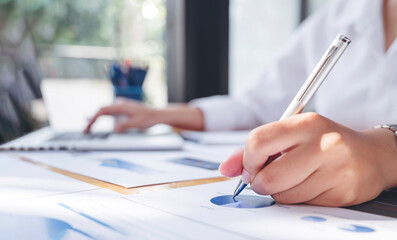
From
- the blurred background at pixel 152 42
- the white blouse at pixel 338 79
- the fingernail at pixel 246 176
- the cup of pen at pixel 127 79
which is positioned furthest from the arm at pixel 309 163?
the blurred background at pixel 152 42

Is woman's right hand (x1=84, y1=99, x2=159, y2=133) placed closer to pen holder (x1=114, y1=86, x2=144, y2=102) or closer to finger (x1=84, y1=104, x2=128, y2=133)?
finger (x1=84, y1=104, x2=128, y2=133)

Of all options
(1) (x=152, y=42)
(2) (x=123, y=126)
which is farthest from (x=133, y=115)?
(1) (x=152, y=42)

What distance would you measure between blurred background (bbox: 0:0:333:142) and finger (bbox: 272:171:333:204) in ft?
3.16

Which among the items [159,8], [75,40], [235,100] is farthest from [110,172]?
[75,40]

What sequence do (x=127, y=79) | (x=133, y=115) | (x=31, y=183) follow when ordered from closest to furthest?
(x=31, y=183)
(x=133, y=115)
(x=127, y=79)

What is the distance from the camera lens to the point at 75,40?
1.67 metres

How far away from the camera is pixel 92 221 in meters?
0.30

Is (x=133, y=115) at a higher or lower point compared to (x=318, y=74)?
lower

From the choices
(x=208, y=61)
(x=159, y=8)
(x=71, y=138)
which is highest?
(x=159, y=8)

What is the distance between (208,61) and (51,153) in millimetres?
867

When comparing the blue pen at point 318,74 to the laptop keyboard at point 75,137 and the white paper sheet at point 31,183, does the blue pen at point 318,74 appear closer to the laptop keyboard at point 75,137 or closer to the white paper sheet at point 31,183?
the white paper sheet at point 31,183

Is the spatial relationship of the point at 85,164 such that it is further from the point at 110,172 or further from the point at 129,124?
the point at 129,124

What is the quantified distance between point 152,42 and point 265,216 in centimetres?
134

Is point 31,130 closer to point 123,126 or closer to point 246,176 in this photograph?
point 123,126
